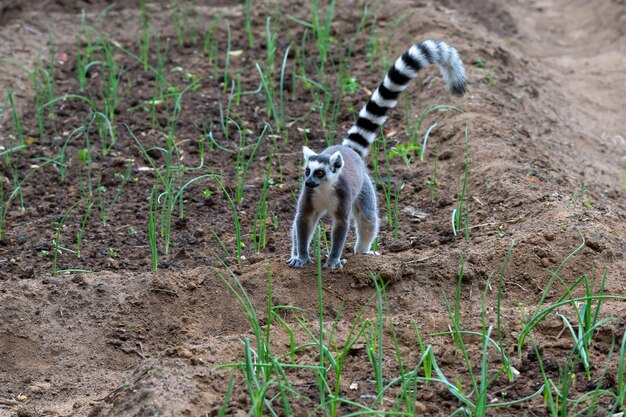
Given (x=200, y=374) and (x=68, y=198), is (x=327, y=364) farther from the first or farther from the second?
(x=68, y=198)

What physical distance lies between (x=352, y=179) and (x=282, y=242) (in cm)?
118

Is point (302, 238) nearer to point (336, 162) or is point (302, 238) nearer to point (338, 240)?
point (338, 240)

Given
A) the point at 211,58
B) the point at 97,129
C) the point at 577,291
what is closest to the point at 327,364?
the point at 577,291

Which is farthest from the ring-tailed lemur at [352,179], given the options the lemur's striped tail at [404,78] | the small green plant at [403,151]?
the small green plant at [403,151]

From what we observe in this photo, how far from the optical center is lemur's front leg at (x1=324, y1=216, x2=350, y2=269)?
19.3ft

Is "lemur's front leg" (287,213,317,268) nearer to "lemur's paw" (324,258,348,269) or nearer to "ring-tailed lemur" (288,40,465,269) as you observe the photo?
"ring-tailed lemur" (288,40,465,269)

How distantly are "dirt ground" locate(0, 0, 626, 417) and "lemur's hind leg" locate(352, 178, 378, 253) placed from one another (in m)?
0.25

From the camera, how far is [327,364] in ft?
15.4

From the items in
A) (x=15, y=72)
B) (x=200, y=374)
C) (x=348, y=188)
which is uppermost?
(x=348, y=188)

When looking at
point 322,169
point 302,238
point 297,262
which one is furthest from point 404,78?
point 297,262

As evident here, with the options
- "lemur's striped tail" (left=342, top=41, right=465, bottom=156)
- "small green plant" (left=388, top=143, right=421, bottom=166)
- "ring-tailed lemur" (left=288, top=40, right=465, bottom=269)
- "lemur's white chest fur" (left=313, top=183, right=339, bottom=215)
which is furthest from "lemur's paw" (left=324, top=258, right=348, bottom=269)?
"small green plant" (left=388, top=143, right=421, bottom=166)

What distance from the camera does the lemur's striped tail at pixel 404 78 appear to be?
21.7 feet

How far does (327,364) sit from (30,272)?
2835 millimetres

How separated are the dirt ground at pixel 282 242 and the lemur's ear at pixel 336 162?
73cm
